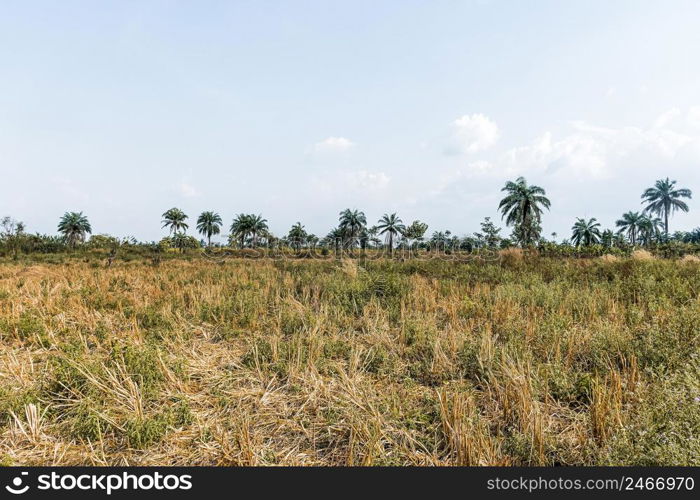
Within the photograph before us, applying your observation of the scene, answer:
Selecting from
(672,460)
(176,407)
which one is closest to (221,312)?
(176,407)

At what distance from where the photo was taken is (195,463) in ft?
8.84

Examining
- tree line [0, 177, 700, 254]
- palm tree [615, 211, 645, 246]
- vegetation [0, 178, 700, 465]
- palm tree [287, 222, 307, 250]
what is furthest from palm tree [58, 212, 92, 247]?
palm tree [615, 211, 645, 246]

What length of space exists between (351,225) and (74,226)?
5661 centimetres

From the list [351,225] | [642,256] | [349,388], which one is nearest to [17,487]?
[349,388]

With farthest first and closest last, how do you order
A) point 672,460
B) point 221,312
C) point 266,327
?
point 221,312 < point 266,327 < point 672,460

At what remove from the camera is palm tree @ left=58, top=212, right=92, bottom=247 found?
65.7 meters

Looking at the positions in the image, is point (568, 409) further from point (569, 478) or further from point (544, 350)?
point (544, 350)

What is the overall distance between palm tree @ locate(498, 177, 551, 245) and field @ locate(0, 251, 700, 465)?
143 feet

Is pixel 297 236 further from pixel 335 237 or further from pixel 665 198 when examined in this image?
pixel 665 198

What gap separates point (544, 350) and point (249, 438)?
399cm

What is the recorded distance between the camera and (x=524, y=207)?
45.9m

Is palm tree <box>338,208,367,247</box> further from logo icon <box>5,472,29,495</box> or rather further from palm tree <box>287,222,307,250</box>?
logo icon <box>5,472,29,495</box>

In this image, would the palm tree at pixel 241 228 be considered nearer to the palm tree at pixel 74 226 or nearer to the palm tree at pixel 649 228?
the palm tree at pixel 74 226

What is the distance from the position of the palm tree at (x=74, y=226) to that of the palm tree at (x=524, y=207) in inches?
3114
